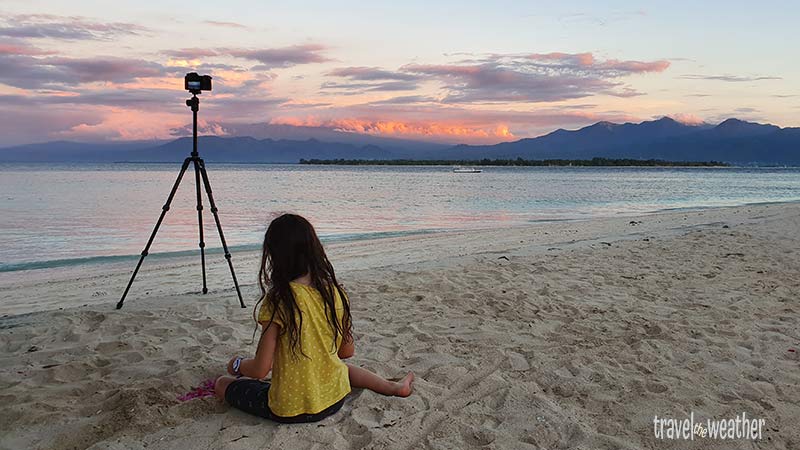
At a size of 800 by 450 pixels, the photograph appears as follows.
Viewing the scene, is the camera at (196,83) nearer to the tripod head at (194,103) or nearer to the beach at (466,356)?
the tripod head at (194,103)

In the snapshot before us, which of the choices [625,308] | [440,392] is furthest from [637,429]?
[625,308]

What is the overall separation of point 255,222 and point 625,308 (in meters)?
15.0

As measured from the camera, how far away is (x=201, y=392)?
13.5 feet

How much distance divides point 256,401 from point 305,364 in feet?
1.42

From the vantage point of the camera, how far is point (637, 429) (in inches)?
144

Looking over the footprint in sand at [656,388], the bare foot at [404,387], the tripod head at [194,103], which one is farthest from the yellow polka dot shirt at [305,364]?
the tripod head at [194,103]

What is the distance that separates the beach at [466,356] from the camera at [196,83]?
2339 millimetres

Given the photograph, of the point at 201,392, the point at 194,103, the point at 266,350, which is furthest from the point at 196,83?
the point at 266,350

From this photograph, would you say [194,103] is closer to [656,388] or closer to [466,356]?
[466,356]

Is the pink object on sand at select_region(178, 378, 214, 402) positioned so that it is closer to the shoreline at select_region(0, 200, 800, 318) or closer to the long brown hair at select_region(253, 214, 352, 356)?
the long brown hair at select_region(253, 214, 352, 356)

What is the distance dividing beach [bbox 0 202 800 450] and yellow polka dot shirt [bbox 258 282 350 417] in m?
0.14

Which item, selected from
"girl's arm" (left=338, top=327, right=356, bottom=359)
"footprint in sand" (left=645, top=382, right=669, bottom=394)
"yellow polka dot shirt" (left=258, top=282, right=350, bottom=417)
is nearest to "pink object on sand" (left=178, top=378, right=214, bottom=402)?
"yellow polka dot shirt" (left=258, top=282, right=350, bottom=417)

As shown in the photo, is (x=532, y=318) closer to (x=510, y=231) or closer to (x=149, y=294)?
(x=149, y=294)

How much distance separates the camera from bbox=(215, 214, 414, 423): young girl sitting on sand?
3422 millimetres
